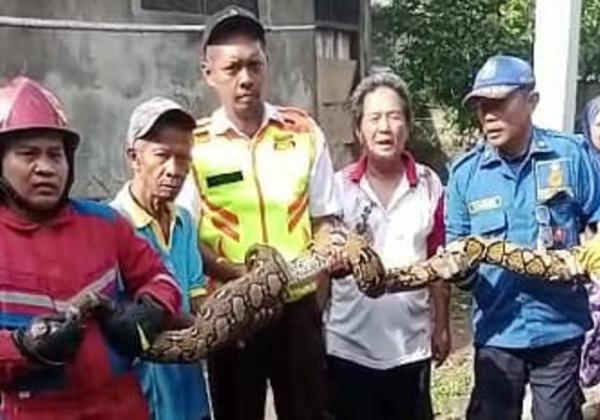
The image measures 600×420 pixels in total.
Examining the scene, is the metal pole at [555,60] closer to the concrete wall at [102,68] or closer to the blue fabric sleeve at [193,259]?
the concrete wall at [102,68]

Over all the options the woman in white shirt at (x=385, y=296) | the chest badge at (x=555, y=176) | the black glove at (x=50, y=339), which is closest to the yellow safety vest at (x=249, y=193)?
the woman in white shirt at (x=385, y=296)

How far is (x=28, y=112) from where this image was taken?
10.2ft

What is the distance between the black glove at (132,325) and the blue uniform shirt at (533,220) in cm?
167

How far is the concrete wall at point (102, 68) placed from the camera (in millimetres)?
7172

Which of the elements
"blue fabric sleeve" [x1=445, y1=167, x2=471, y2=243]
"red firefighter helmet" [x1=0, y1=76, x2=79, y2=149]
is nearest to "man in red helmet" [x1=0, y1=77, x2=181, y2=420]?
"red firefighter helmet" [x1=0, y1=76, x2=79, y2=149]

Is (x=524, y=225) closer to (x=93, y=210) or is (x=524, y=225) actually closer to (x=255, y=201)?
(x=255, y=201)

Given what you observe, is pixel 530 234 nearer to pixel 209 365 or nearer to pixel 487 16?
pixel 209 365

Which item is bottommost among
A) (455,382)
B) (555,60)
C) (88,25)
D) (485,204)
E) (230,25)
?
(455,382)

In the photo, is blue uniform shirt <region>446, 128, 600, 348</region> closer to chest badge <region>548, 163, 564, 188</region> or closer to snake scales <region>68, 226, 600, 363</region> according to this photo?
chest badge <region>548, 163, 564, 188</region>

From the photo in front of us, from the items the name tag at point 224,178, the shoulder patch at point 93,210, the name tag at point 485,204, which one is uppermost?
the shoulder patch at point 93,210

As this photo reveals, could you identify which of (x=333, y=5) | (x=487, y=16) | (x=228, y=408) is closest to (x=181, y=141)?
(x=228, y=408)

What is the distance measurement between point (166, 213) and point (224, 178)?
0.97ft

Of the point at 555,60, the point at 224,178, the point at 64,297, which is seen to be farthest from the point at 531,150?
the point at 555,60

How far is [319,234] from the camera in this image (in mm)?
4238
